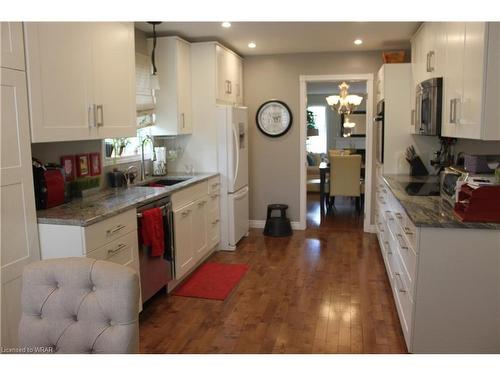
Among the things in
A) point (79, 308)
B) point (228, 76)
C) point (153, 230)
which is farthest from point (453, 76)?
point (228, 76)

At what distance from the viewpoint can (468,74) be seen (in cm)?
260

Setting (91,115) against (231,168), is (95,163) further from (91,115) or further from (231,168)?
→ (231,168)

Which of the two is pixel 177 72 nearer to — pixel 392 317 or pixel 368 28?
pixel 368 28

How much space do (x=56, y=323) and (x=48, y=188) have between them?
5.14 ft

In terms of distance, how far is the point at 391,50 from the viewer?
18.1 ft

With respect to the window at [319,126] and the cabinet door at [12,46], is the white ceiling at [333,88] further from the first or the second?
the cabinet door at [12,46]

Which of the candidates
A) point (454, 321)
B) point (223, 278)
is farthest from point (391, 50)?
point (454, 321)

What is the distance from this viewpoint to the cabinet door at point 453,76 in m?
2.80

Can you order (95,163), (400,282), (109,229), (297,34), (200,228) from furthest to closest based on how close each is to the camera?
(297,34), (200,228), (95,163), (400,282), (109,229)

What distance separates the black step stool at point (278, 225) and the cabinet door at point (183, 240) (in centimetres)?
169

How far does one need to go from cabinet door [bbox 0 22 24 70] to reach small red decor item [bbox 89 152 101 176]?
129 centimetres

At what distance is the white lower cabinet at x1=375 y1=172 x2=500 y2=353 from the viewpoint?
2400 millimetres

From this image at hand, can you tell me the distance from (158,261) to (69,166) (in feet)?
3.22

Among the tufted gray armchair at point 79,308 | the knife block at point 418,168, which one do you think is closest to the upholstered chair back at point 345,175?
the knife block at point 418,168
